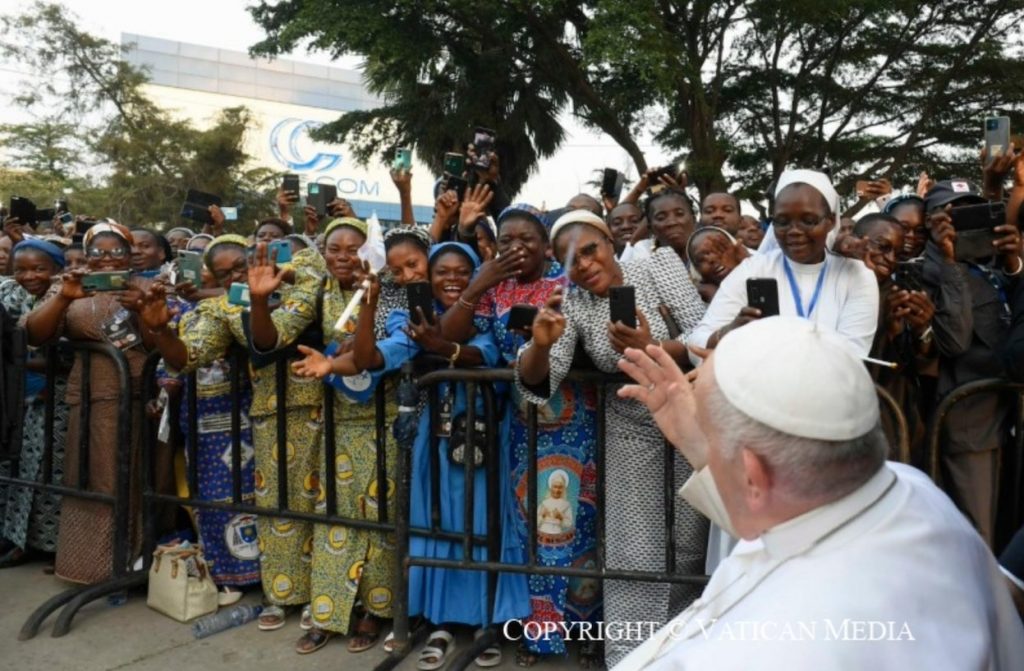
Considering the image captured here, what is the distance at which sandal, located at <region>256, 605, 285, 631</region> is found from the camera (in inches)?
158

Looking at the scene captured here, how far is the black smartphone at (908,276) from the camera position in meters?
3.53

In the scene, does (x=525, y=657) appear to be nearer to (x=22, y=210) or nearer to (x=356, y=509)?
(x=356, y=509)

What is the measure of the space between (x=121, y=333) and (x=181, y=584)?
1.39 metres

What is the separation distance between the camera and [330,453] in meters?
3.95

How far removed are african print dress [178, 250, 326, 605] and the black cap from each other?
10.3 feet

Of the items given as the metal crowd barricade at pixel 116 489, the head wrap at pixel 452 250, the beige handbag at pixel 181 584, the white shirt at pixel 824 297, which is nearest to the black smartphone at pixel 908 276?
the white shirt at pixel 824 297

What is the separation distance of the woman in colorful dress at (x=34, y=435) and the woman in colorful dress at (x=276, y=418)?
3.91 ft

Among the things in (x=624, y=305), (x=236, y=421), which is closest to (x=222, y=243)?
(x=236, y=421)

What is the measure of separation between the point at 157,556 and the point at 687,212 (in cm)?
358

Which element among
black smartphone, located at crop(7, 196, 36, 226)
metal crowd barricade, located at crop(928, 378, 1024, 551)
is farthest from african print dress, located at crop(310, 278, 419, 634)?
black smartphone, located at crop(7, 196, 36, 226)

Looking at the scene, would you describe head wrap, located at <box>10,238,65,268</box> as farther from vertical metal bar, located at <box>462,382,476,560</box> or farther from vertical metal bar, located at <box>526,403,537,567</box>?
vertical metal bar, located at <box>526,403,537,567</box>

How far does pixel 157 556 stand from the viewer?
4.26m

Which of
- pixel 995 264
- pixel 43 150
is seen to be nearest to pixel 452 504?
pixel 995 264

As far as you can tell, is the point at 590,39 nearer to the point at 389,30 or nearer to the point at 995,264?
the point at 389,30
